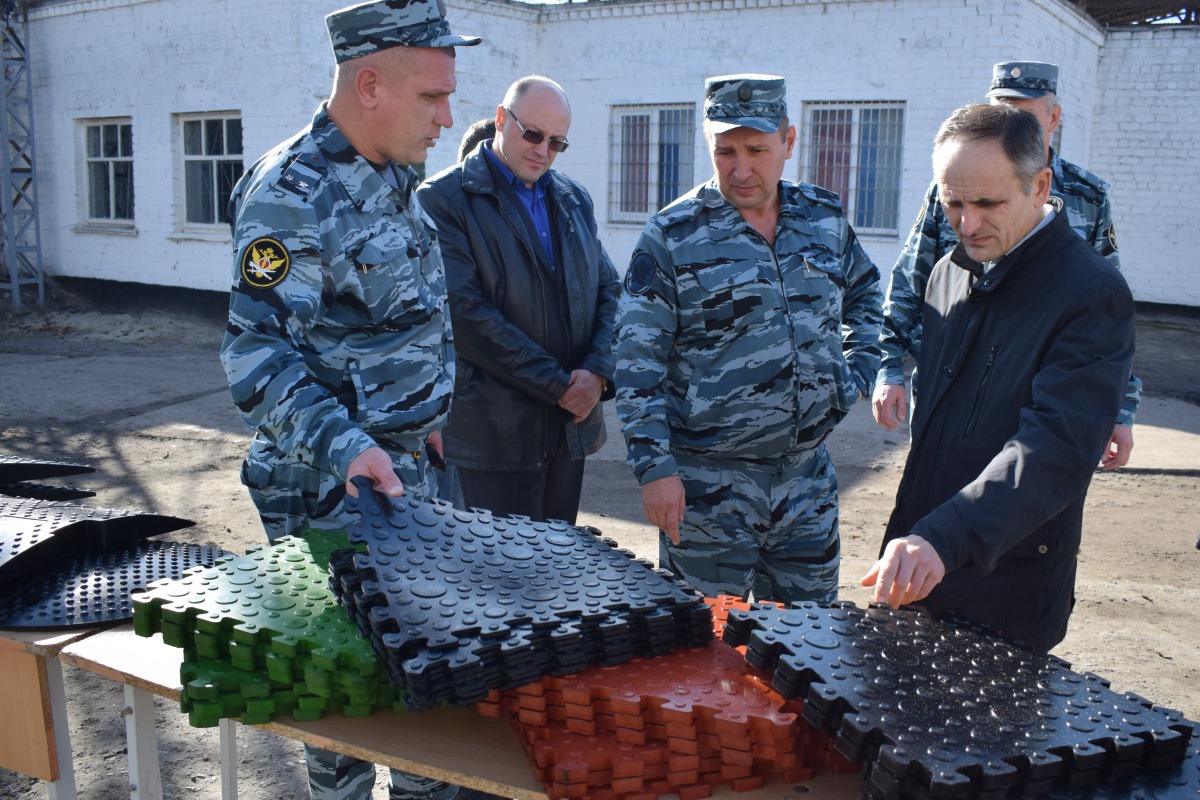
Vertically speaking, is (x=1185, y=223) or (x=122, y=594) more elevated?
(x=1185, y=223)

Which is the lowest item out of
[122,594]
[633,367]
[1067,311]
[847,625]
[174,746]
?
[174,746]

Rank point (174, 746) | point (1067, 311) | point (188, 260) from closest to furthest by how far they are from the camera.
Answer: point (1067, 311), point (174, 746), point (188, 260)

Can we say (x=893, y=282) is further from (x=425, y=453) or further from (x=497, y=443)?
(x=425, y=453)

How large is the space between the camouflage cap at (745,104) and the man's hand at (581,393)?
106 centimetres

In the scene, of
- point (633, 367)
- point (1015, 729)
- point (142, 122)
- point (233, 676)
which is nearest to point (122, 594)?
point (233, 676)

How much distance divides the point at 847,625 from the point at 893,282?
2064 mm

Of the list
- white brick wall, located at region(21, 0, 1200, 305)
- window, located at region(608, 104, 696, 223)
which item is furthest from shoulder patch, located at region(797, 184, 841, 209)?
window, located at region(608, 104, 696, 223)

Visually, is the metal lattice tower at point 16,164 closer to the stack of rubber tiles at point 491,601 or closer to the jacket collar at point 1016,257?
the stack of rubber tiles at point 491,601

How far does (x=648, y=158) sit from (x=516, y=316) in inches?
423

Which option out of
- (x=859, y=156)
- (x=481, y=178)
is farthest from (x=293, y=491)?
(x=859, y=156)

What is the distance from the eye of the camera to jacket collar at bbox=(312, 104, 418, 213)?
2.27m

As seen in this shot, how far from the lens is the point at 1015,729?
4.70 feet

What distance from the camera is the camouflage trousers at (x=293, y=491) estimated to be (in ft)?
7.66

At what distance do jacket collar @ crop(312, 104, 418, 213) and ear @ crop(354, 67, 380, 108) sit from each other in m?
0.10
